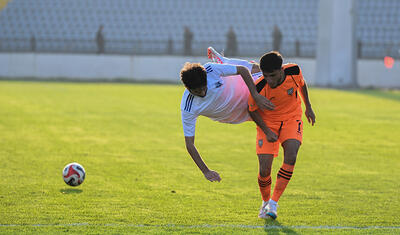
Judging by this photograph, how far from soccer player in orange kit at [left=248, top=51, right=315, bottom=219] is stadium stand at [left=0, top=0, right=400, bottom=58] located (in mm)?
29394

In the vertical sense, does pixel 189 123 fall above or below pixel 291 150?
above

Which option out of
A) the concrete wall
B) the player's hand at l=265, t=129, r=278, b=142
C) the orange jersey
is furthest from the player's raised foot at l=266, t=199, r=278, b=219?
the concrete wall

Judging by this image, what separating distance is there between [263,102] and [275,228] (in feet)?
3.67

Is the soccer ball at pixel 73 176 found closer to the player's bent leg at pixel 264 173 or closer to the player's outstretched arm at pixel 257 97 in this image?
the player's bent leg at pixel 264 173

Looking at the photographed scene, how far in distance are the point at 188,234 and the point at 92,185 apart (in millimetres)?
2578

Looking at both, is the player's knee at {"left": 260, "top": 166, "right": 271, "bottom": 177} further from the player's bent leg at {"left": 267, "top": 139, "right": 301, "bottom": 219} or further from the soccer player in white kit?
the soccer player in white kit

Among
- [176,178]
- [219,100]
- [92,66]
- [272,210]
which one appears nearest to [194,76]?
[219,100]

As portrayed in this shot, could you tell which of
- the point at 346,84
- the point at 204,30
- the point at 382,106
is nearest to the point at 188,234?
the point at 382,106

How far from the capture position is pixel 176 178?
8156mm

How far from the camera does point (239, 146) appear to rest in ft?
37.4

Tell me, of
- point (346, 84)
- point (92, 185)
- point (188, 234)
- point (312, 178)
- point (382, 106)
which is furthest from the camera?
point (346, 84)

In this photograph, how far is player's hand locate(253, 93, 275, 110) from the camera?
17.9 ft

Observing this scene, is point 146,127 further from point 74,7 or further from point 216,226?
point 74,7

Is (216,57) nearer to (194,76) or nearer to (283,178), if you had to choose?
(194,76)
